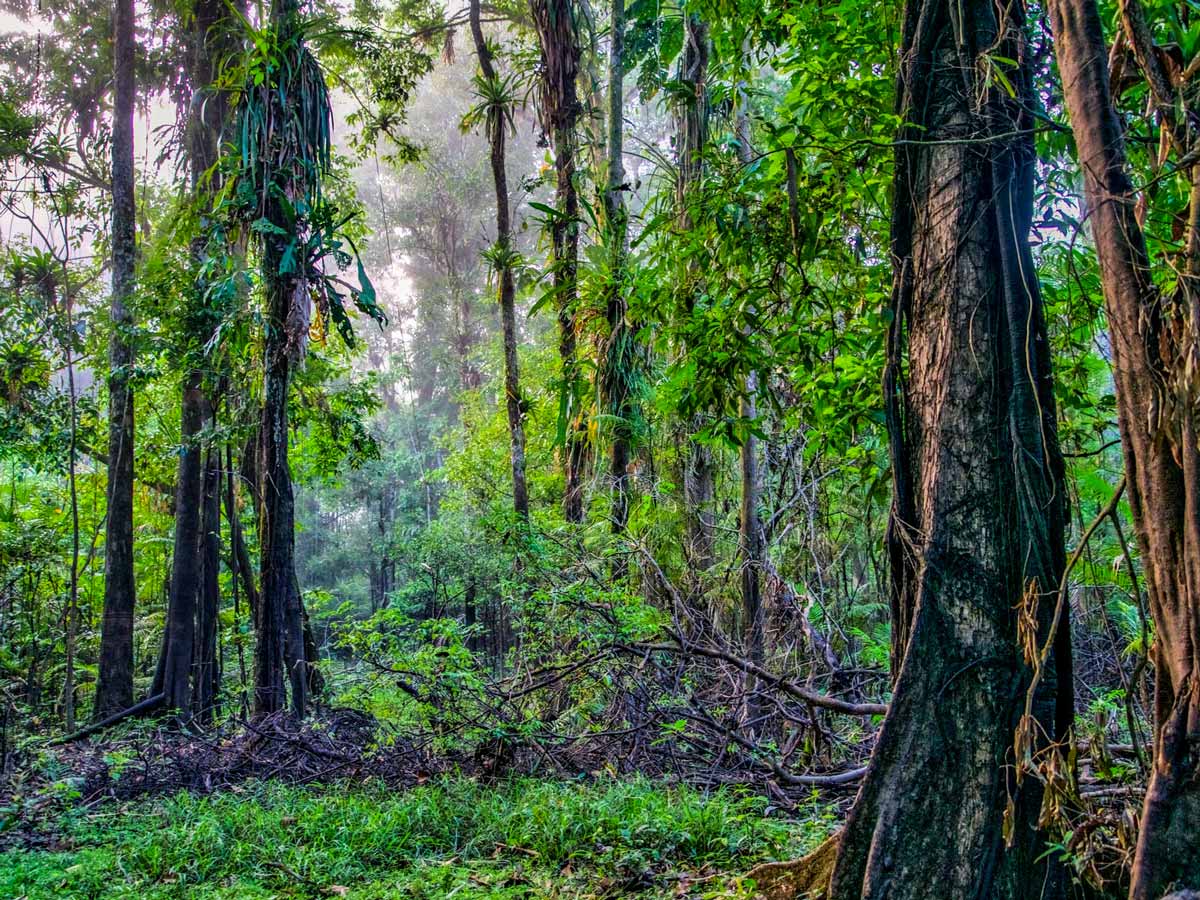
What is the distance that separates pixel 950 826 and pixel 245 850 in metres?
3.73

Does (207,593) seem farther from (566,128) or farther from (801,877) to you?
(801,877)

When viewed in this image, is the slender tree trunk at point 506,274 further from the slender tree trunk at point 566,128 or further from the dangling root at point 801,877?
the dangling root at point 801,877

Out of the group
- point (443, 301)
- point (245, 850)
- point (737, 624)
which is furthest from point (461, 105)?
point (245, 850)

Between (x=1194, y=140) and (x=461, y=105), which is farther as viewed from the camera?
(x=461, y=105)

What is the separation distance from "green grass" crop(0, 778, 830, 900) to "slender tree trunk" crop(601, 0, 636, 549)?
3.46 m

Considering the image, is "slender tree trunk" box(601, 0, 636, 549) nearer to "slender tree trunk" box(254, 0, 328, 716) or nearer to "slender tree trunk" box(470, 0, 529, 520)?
"slender tree trunk" box(470, 0, 529, 520)

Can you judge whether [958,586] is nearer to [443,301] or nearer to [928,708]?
[928,708]

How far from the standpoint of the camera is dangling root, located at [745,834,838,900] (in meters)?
2.66

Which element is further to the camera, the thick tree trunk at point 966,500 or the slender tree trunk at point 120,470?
the slender tree trunk at point 120,470

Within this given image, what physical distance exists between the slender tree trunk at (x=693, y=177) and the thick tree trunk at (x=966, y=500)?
14.4 ft

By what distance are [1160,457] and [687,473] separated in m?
7.25

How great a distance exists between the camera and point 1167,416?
183cm

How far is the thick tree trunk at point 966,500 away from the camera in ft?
7.63

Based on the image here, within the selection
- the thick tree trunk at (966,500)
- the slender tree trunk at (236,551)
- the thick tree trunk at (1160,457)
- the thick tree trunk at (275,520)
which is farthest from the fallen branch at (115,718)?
the thick tree trunk at (1160,457)
